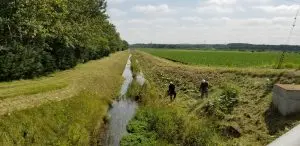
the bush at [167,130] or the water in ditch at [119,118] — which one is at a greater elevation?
the bush at [167,130]

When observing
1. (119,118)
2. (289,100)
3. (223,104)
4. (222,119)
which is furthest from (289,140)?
(119,118)

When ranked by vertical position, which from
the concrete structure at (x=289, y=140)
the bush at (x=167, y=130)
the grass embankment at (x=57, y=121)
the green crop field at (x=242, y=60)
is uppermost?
the concrete structure at (x=289, y=140)

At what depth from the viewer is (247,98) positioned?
29.7m

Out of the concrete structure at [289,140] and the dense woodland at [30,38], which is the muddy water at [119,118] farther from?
the concrete structure at [289,140]

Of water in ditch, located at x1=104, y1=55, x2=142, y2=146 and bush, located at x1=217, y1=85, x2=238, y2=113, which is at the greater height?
bush, located at x1=217, y1=85, x2=238, y2=113

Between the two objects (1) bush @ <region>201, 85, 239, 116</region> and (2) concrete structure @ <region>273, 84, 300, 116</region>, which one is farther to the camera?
(1) bush @ <region>201, 85, 239, 116</region>

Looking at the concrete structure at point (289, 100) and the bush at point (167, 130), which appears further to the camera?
the concrete structure at point (289, 100)

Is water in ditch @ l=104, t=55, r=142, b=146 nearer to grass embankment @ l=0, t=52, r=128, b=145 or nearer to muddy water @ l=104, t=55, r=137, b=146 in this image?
muddy water @ l=104, t=55, r=137, b=146

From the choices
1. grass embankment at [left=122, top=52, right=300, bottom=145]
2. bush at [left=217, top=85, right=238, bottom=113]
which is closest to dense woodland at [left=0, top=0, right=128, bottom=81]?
grass embankment at [left=122, top=52, right=300, bottom=145]

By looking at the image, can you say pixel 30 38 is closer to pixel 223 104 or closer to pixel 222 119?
pixel 223 104

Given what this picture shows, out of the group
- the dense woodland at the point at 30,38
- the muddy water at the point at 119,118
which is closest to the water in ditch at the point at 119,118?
the muddy water at the point at 119,118

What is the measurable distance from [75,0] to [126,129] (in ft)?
131

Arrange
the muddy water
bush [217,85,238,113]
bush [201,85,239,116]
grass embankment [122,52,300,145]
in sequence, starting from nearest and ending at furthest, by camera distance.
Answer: grass embankment [122,52,300,145], the muddy water, bush [201,85,239,116], bush [217,85,238,113]

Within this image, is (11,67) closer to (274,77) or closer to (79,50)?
(274,77)
